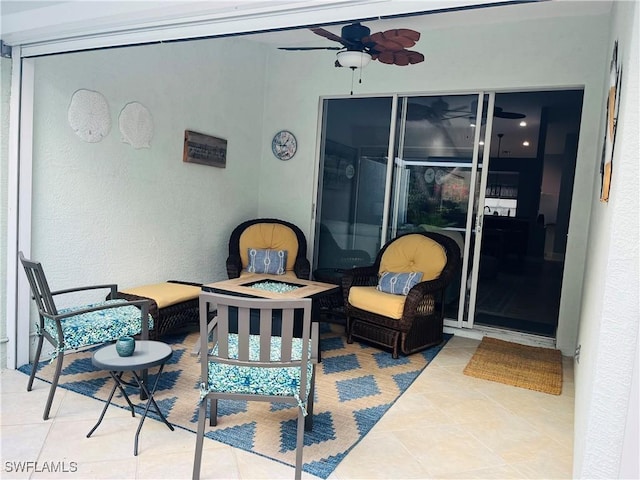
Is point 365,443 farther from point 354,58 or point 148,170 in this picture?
point 148,170

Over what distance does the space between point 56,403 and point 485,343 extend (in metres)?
3.54

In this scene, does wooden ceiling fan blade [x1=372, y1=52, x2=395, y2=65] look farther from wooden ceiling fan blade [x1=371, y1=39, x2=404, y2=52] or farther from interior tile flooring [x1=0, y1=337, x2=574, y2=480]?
interior tile flooring [x1=0, y1=337, x2=574, y2=480]

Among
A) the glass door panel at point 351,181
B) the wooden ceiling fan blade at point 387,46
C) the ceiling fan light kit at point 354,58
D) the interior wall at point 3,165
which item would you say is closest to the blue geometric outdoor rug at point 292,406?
the interior wall at point 3,165

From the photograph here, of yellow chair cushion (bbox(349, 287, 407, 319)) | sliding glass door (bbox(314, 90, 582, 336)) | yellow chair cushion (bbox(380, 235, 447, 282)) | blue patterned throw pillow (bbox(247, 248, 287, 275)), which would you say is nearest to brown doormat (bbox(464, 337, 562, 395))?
sliding glass door (bbox(314, 90, 582, 336))

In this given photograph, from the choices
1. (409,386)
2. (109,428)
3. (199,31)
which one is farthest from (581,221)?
(109,428)

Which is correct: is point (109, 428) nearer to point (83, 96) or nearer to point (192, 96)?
point (83, 96)

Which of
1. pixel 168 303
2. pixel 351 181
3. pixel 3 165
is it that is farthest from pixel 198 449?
pixel 351 181

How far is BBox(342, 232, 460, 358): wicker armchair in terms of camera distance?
3.65 meters

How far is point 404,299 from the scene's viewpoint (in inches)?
145

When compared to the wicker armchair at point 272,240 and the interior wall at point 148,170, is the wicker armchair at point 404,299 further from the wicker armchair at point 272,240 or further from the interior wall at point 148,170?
the interior wall at point 148,170

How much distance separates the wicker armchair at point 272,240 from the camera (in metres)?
4.80

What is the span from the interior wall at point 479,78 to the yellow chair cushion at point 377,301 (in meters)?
1.63

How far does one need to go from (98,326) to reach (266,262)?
219 cm

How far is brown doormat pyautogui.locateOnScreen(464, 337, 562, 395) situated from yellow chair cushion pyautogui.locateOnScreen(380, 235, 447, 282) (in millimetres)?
838
